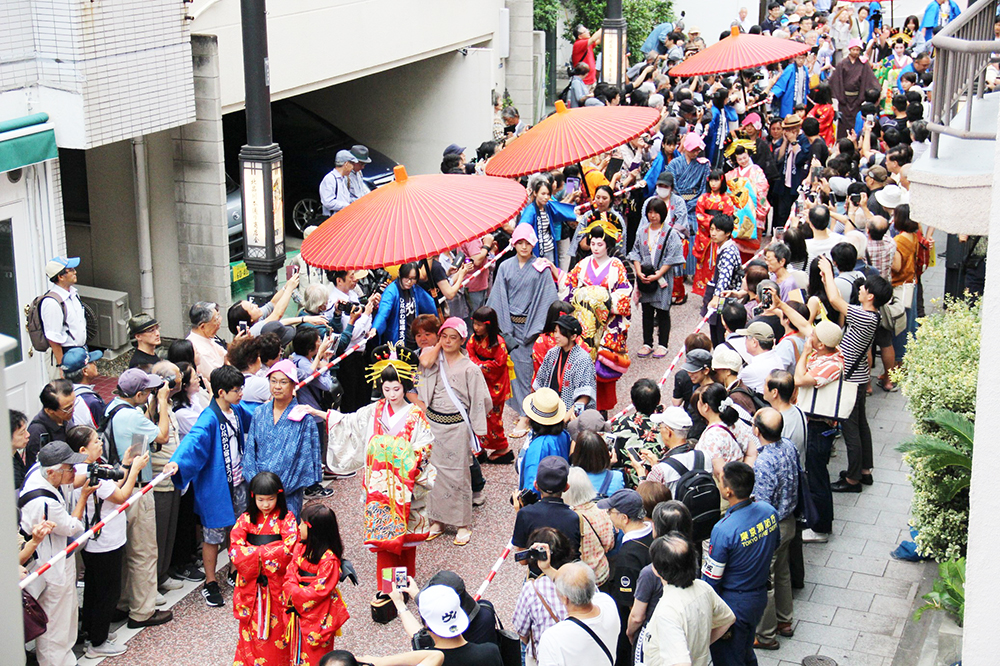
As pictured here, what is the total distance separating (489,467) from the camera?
9.92 metres

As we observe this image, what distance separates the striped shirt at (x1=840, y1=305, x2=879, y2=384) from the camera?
29.9 feet

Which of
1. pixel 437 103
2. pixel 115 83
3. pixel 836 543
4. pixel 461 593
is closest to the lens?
pixel 461 593

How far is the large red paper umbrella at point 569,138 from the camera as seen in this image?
1032 centimetres

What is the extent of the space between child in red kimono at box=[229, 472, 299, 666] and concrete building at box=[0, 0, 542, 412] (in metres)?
4.51

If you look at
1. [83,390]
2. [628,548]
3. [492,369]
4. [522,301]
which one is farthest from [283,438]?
[522,301]

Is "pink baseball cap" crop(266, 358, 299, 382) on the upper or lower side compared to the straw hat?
upper

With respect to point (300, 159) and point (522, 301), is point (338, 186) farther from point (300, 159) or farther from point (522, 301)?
point (300, 159)

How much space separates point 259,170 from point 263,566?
14.4ft

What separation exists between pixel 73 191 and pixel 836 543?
879cm

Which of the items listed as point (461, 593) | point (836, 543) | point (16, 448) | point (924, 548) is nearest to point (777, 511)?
point (924, 548)

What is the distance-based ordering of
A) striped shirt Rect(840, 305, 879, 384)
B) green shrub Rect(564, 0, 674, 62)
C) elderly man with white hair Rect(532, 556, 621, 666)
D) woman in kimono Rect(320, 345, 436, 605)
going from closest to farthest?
1. elderly man with white hair Rect(532, 556, 621, 666)
2. woman in kimono Rect(320, 345, 436, 605)
3. striped shirt Rect(840, 305, 879, 384)
4. green shrub Rect(564, 0, 674, 62)

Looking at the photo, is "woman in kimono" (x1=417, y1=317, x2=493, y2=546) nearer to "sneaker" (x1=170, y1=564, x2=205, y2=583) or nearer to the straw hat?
the straw hat

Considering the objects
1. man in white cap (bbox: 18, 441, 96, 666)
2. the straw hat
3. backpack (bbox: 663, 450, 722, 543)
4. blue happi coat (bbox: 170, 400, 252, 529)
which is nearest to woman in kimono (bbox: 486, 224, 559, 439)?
the straw hat

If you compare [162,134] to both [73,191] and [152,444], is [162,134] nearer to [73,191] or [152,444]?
[73,191]
